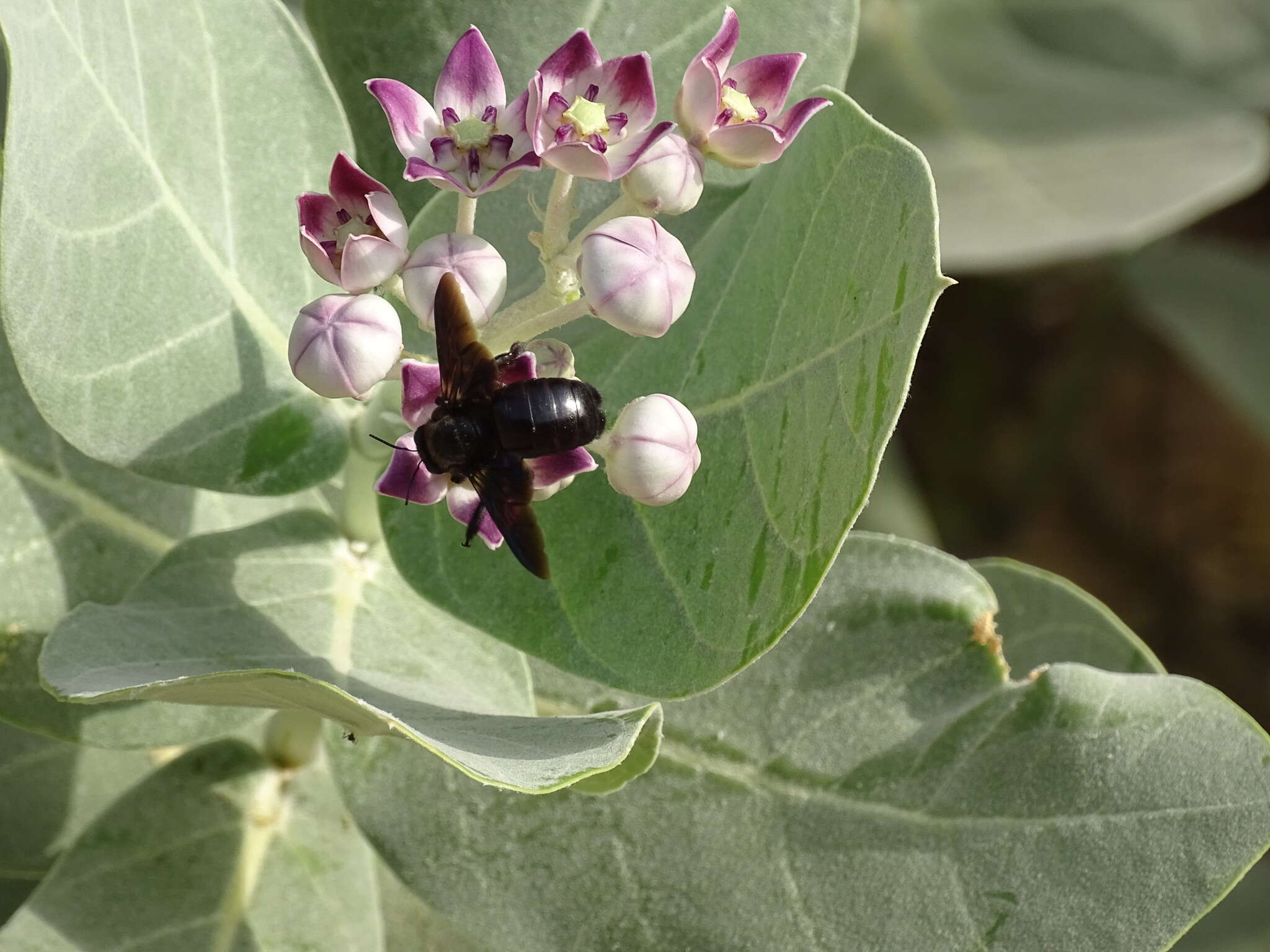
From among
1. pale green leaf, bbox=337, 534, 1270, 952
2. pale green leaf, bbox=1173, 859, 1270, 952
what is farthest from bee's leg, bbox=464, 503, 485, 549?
pale green leaf, bbox=1173, 859, 1270, 952

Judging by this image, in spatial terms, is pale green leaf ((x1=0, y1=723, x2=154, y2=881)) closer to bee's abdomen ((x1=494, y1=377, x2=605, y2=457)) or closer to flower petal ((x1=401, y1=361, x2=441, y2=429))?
flower petal ((x1=401, y1=361, x2=441, y2=429))

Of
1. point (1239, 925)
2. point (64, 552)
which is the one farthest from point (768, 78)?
point (1239, 925)

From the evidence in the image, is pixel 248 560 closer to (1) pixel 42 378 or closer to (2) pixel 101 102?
(1) pixel 42 378

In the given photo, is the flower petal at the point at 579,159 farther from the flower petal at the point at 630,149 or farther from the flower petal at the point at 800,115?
the flower petal at the point at 800,115

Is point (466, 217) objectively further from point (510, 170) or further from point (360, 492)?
point (360, 492)

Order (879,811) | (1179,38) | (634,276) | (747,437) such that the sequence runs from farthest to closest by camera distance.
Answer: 1. (1179,38)
2. (879,811)
3. (747,437)
4. (634,276)

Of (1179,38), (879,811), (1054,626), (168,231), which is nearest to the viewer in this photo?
(168,231)

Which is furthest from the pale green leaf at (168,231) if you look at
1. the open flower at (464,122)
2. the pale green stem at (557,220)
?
the pale green stem at (557,220)
